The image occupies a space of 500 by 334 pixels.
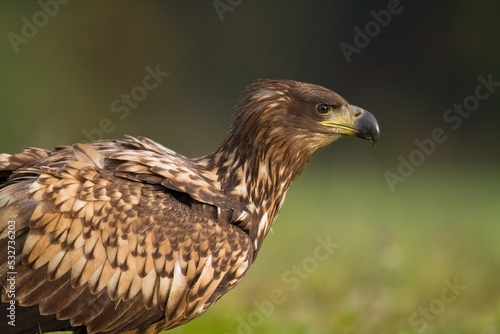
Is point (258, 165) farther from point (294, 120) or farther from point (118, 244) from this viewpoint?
point (118, 244)

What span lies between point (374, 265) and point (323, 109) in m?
3.08

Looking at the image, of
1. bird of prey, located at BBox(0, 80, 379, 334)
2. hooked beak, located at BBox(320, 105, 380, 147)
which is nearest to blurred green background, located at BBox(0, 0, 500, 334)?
hooked beak, located at BBox(320, 105, 380, 147)

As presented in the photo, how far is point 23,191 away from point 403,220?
23.2 feet

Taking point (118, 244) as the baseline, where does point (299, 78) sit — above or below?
below

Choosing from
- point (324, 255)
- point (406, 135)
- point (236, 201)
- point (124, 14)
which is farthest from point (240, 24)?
point (236, 201)

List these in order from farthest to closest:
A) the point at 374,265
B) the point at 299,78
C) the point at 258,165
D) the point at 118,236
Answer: the point at 299,78
the point at 374,265
the point at 258,165
the point at 118,236

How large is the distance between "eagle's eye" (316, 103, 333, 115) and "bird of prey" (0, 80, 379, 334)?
305mm

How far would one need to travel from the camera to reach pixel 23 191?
177 inches

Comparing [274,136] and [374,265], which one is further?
[374,265]

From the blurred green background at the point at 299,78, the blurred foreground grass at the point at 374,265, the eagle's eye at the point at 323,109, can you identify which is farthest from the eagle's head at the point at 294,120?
the blurred green background at the point at 299,78

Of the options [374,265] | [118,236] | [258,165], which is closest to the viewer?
[118,236]

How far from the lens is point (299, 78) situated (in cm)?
1338

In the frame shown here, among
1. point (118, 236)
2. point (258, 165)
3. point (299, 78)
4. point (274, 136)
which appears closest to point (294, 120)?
point (274, 136)

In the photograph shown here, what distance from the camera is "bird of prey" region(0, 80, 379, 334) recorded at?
4453 millimetres
